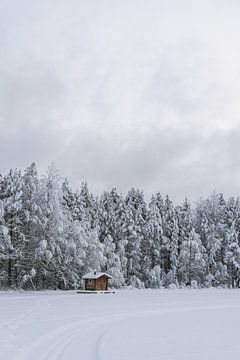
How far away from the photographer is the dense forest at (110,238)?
181 ft

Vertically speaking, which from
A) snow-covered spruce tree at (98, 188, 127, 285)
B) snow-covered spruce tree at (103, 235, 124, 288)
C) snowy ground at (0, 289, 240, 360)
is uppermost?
snow-covered spruce tree at (98, 188, 127, 285)

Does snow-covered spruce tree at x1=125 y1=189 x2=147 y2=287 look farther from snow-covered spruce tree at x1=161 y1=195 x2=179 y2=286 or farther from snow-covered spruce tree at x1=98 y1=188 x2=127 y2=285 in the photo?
snow-covered spruce tree at x1=161 y1=195 x2=179 y2=286

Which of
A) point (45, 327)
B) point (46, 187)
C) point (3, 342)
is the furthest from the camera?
point (46, 187)

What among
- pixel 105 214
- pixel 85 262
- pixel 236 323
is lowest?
pixel 236 323

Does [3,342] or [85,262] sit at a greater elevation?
[85,262]

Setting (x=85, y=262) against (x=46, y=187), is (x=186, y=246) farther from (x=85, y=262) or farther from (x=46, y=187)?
(x=46, y=187)

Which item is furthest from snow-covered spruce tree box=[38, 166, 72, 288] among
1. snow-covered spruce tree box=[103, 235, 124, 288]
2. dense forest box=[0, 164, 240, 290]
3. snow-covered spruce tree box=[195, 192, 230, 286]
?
snow-covered spruce tree box=[195, 192, 230, 286]

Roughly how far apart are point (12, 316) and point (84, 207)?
4717 centimetres

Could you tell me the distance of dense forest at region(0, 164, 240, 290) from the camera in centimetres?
5503

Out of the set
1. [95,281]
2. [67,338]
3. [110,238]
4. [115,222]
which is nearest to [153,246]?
[115,222]

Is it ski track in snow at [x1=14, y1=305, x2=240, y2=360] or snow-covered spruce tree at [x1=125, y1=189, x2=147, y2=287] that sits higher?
snow-covered spruce tree at [x1=125, y1=189, x2=147, y2=287]

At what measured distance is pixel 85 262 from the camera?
60.8 meters

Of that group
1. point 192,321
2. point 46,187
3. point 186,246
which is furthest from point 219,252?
point 192,321

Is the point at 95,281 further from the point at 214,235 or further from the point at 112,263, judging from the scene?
the point at 214,235
